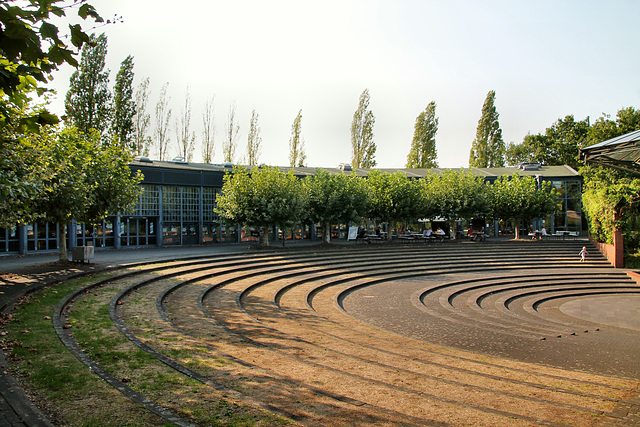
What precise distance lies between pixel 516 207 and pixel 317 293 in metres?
24.1

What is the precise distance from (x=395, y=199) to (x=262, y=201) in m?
11.3

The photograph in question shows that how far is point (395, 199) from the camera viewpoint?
3225 centimetres

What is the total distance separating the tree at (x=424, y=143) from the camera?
5641 centimetres

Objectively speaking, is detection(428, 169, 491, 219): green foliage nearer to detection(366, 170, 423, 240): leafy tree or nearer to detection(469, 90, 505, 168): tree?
detection(366, 170, 423, 240): leafy tree

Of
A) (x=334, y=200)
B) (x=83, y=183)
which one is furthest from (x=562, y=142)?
(x=83, y=183)

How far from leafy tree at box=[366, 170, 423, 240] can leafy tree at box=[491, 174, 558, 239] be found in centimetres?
707

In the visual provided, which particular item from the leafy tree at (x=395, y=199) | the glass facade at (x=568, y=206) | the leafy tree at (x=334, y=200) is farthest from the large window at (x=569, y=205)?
the leafy tree at (x=334, y=200)

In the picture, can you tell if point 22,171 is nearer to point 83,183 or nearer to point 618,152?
point 83,183

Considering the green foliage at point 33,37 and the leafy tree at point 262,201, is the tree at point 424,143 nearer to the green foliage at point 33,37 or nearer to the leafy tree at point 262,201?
the leafy tree at point 262,201

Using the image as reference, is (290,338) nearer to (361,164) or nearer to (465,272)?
(465,272)

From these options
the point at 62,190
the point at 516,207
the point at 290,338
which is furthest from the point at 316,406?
the point at 516,207

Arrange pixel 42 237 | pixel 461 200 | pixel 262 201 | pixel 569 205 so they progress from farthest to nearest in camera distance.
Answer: pixel 569 205, pixel 461 200, pixel 262 201, pixel 42 237

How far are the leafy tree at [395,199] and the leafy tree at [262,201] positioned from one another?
7190 millimetres

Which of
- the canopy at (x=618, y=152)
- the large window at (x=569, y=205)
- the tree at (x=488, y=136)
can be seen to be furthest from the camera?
the tree at (x=488, y=136)
